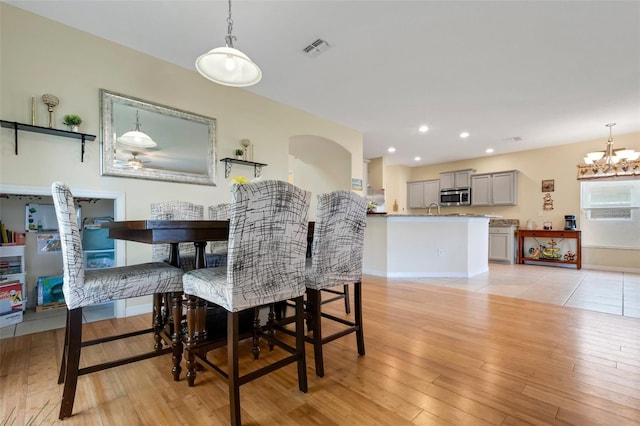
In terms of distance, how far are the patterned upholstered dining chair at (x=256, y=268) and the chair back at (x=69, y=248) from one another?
1.53ft

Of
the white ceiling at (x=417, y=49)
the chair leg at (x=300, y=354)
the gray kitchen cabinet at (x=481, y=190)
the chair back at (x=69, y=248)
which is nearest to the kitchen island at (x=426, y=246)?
the white ceiling at (x=417, y=49)

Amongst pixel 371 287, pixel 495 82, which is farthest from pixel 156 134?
pixel 495 82

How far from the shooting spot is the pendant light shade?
1939 millimetres

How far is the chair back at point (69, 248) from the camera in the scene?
1.31 m

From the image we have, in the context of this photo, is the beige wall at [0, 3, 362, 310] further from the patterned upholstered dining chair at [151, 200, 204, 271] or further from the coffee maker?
the coffee maker

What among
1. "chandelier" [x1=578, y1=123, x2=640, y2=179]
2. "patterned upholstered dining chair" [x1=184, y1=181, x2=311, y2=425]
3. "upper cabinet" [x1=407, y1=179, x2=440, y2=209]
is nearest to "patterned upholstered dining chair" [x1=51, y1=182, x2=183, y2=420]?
"patterned upholstered dining chair" [x1=184, y1=181, x2=311, y2=425]

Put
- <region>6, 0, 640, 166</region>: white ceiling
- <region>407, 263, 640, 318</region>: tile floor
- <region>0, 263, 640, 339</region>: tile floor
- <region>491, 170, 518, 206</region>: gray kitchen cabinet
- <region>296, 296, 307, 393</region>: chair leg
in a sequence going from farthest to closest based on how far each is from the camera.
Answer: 1. <region>491, 170, 518, 206</region>: gray kitchen cabinet
2. <region>407, 263, 640, 318</region>: tile floor
3. <region>0, 263, 640, 339</region>: tile floor
4. <region>6, 0, 640, 166</region>: white ceiling
5. <region>296, 296, 307, 393</region>: chair leg

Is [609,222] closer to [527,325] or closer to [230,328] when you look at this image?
[527,325]

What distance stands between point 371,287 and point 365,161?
4272 mm

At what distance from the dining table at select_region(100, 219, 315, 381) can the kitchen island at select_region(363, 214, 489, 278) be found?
2.87 meters

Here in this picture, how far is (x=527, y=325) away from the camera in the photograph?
2.42 meters

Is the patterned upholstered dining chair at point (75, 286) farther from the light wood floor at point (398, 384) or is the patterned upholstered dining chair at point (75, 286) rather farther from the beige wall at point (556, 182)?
the beige wall at point (556, 182)

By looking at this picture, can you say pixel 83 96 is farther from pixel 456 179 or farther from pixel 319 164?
pixel 456 179

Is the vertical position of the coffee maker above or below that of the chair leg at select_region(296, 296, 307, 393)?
above
